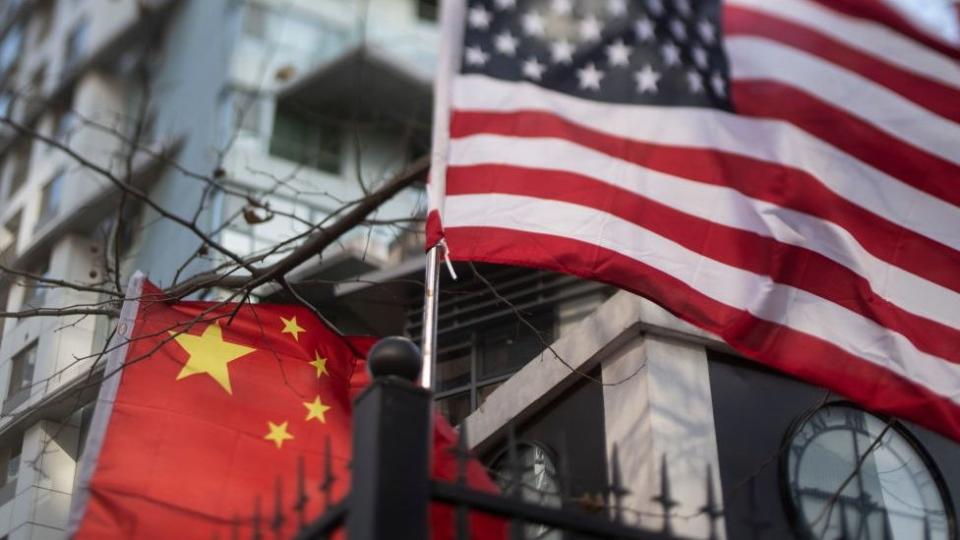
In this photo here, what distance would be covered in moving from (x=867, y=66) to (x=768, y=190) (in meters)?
0.98

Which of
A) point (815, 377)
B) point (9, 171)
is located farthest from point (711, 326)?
point (9, 171)

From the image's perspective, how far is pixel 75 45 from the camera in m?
31.1

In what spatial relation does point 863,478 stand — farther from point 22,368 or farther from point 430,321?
point 22,368

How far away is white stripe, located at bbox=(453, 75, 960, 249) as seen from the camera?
26.4 feet

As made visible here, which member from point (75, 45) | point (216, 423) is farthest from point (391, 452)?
point (75, 45)

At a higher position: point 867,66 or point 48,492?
point 48,492

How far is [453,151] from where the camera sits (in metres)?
8.57

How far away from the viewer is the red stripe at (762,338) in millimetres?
7738

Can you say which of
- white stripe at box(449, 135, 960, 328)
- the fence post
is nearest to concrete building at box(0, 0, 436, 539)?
white stripe at box(449, 135, 960, 328)

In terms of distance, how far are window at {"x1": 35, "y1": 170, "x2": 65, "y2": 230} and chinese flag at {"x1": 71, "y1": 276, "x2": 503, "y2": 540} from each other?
18.6 m

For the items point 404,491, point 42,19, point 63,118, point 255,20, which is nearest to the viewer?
point 404,491

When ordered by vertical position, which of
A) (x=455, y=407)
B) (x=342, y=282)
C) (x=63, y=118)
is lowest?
(x=342, y=282)

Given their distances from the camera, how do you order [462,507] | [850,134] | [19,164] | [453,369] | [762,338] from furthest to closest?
[19,164] < [453,369] < [850,134] < [762,338] < [462,507]

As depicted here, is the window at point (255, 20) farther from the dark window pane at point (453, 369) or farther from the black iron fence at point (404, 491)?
the black iron fence at point (404, 491)
